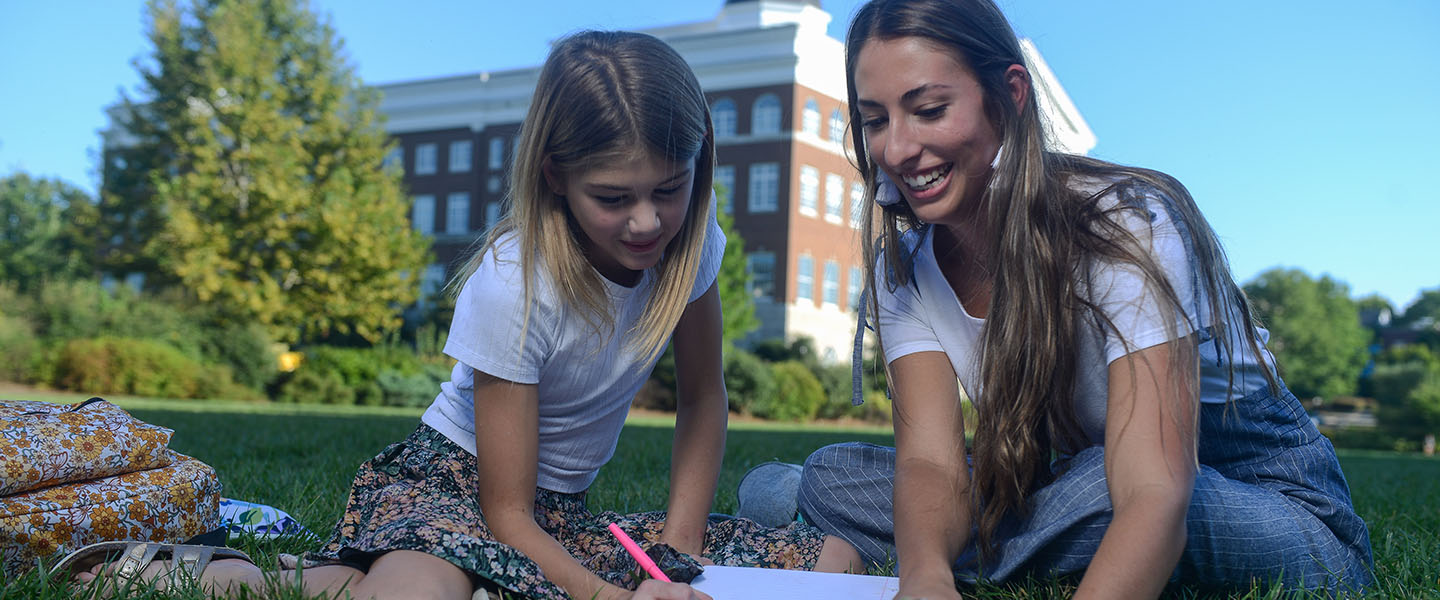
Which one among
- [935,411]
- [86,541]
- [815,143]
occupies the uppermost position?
[815,143]

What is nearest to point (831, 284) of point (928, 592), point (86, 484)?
point (86, 484)

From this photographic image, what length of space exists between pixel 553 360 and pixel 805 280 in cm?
2921

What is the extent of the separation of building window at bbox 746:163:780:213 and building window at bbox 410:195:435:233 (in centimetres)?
1259

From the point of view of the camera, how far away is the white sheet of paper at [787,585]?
203 cm

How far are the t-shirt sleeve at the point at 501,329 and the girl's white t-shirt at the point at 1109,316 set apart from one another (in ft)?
2.64

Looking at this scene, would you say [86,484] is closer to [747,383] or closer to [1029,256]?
[1029,256]

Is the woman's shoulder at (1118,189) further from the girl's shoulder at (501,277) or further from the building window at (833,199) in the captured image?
the building window at (833,199)

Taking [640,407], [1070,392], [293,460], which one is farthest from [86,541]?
[640,407]

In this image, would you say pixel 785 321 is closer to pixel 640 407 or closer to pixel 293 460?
pixel 640 407

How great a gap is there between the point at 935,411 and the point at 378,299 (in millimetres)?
20573

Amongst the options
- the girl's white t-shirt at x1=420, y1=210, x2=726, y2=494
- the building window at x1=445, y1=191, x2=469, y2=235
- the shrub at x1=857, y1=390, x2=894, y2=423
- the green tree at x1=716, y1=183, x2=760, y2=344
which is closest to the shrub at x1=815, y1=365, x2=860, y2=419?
the shrub at x1=857, y1=390, x2=894, y2=423

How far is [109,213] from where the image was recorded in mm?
22094

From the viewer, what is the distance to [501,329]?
228 cm

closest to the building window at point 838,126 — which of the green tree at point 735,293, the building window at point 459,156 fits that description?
the green tree at point 735,293
